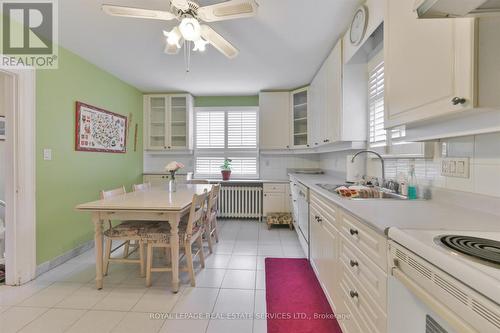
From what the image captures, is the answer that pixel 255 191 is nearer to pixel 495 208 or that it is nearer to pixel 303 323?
pixel 303 323

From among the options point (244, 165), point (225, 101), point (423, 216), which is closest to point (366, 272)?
point (423, 216)

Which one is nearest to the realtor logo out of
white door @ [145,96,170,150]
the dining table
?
the dining table

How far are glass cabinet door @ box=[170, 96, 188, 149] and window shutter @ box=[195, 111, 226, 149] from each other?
0.87 feet

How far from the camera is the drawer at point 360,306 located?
1.01m

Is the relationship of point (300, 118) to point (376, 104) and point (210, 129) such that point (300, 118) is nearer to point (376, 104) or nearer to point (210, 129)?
point (210, 129)

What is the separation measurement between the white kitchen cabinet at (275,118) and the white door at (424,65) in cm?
288

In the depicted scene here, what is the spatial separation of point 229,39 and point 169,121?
241 cm

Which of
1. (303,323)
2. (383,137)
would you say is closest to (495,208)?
(383,137)

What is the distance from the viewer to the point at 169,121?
4477mm

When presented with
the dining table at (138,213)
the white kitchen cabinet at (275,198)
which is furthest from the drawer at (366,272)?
the white kitchen cabinet at (275,198)

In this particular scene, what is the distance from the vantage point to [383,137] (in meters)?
2.15

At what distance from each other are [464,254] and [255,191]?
3762 millimetres

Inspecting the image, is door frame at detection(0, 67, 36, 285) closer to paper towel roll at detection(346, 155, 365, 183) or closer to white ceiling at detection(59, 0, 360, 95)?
white ceiling at detection(59, 0, 360, 95)

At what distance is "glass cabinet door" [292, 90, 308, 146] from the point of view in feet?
13.6
